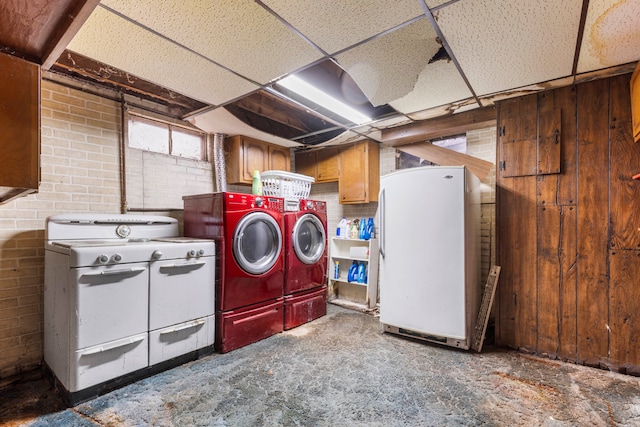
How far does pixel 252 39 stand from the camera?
5.85ft

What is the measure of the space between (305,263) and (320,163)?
1.69 m

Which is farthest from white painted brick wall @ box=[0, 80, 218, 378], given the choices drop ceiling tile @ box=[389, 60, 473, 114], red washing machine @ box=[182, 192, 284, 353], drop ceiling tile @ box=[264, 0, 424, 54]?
drop ceiling tile @ box=[389, 60, 473, 114]

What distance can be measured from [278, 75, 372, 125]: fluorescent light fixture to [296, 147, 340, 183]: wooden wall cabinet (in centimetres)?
96

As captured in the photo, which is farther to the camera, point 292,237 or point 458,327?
point 292,237

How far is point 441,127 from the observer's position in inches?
123

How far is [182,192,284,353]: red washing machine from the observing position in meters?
2.50

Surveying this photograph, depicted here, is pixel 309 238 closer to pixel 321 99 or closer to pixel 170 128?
pixel 321 99

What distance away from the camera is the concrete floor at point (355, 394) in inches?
Result: 64.9

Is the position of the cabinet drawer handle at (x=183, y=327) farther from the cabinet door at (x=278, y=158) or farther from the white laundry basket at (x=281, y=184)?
the cabinet door at (x=278, y=158)

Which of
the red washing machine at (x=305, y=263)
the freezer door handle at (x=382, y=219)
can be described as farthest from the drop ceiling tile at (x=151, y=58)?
the freezer door handle at (x=382, y=219)

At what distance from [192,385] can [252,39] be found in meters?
2.30

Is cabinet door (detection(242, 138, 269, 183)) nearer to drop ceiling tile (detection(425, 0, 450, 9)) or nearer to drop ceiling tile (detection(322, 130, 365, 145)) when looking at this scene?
drop ceiling tile (detection(322, 130, 365, 145))

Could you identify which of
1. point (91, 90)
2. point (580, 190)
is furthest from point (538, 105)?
point (91, 90)

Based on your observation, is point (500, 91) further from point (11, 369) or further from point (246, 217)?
point (11, 369)
